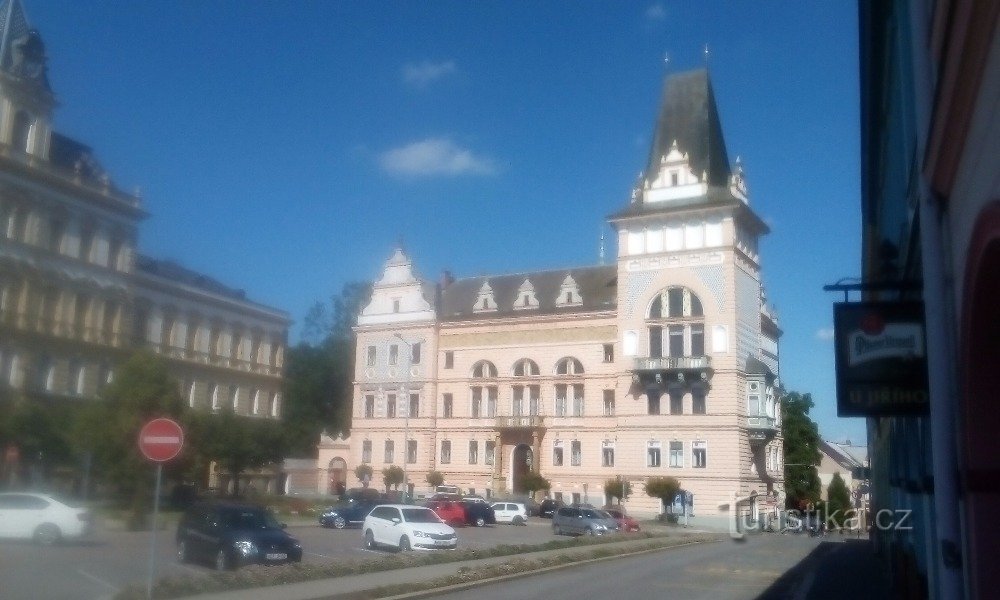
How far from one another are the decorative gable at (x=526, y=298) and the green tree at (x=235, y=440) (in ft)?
163

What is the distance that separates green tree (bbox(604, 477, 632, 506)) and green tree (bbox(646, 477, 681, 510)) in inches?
86.7

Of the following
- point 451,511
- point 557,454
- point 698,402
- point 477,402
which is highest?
point 477,402

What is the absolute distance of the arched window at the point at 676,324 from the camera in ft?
212

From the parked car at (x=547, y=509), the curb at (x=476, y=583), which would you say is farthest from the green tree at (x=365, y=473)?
the curb at (x=476, y=583)

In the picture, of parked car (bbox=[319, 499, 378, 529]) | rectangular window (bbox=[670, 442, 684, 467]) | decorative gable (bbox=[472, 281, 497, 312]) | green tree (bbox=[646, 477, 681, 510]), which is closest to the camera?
parked car (bbox=[319, 499, 378, 529])

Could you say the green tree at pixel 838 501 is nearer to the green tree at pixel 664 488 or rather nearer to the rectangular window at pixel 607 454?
the green tree at pixel 664 488

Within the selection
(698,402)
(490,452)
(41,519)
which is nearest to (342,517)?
(41,519)

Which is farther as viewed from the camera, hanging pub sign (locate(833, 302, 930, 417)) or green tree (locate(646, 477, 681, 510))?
green tree (locate(646, 477, 681, 510))

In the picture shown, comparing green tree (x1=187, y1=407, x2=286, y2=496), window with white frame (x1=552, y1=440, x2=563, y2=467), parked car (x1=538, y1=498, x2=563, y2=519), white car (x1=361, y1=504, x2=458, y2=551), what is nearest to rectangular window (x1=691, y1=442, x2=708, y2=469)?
parked car (x1=538, y1=498, x2=563, y2=519)

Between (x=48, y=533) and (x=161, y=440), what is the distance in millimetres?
8242

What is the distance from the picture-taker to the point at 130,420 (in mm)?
20141

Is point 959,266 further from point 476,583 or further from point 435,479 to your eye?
point 435,479

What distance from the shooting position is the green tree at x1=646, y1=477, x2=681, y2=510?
6075 cm

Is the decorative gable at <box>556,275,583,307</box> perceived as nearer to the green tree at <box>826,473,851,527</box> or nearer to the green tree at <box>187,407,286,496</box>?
the green tree at <box>826,473,851,527</box>
